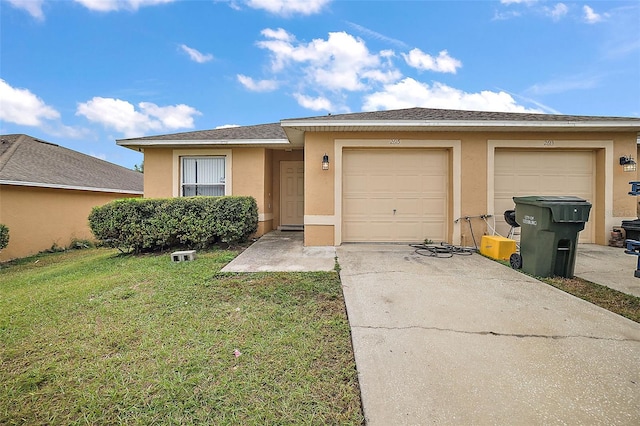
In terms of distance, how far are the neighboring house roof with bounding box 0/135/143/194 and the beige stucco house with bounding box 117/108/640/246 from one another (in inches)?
370

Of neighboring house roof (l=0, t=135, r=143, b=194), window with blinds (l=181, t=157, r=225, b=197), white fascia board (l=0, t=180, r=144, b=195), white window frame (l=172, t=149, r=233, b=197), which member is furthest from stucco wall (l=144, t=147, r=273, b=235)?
neighboring house roof (l=0, t=135, r=143, b=194)

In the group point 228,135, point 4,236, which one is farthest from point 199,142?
point 4,236

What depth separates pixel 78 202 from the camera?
1088 cm

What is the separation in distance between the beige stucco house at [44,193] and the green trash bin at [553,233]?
13864 mm

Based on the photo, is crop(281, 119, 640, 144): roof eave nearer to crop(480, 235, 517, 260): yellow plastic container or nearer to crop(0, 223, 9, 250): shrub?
crop(480, 235, 517, 260): yellow plastic container

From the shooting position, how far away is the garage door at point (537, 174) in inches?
270

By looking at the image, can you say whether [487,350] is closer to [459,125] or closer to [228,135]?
[459,125]

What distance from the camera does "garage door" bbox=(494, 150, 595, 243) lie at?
6.86 m

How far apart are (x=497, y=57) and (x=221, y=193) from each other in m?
11.6

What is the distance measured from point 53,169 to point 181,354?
13.2m

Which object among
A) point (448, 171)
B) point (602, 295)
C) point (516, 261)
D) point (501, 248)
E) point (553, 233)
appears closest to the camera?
point (602, 295)

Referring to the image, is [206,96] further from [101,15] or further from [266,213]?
[266,213]

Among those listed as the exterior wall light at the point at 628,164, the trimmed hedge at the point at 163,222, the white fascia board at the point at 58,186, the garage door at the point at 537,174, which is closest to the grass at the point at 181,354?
the trimmed hedge at the point at 163,222

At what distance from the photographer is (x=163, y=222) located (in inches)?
258
